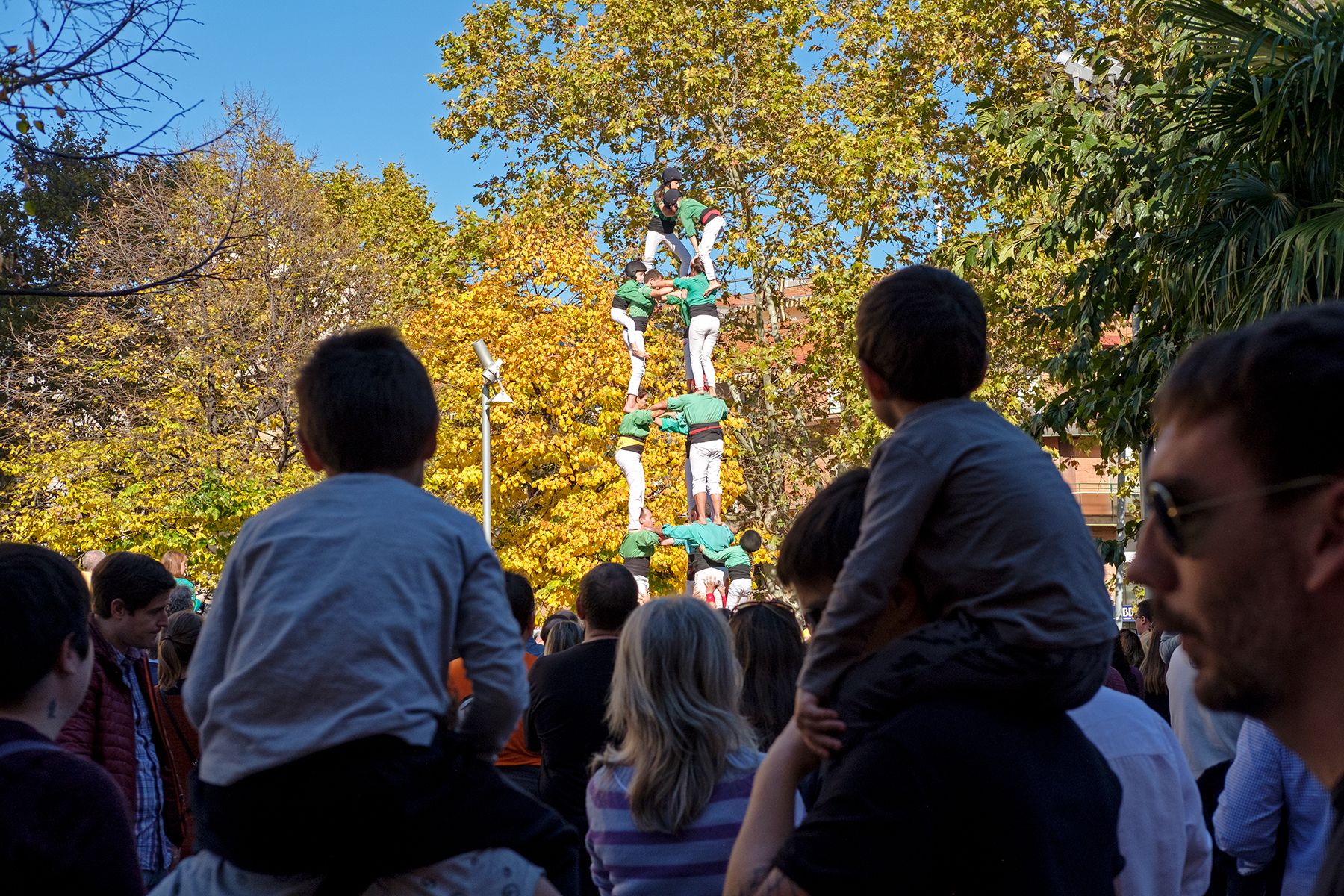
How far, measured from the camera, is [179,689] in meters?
6.10

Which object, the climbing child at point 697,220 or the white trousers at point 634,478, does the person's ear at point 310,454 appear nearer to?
the climbing child at point 697,220

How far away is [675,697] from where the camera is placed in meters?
3.62

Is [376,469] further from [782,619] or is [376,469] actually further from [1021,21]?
[1021,21]

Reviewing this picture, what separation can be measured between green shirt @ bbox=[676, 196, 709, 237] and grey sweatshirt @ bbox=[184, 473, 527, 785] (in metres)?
13.7

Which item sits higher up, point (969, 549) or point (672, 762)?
point (969, 549)

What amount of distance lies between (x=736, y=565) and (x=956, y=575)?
560 inches

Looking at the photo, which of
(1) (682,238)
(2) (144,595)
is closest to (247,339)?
(1) (682,238)

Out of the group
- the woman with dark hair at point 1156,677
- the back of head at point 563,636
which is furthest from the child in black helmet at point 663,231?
the woman with dark hair at point 1156,677

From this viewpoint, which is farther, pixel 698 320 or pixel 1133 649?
pixel 698 320

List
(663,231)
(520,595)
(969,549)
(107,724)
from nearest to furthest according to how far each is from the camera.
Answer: (969,549), (107,724), (520,595), (663,231)

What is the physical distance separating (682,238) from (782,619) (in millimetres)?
12441

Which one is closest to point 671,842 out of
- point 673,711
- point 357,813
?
point 673,711

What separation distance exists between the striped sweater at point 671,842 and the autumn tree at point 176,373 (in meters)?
22.5

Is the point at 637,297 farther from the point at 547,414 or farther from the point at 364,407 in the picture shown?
the point at 364,407
